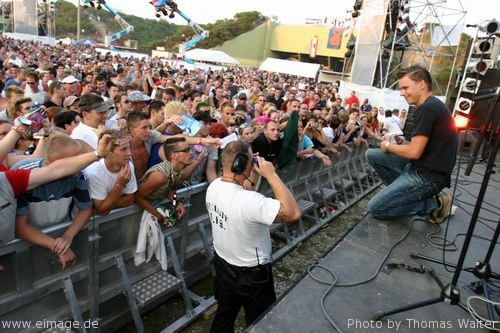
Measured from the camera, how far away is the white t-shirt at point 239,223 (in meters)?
2.39

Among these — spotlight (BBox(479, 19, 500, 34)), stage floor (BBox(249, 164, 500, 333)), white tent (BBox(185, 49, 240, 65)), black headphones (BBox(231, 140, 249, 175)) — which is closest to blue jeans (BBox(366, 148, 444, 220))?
stage floor (BBox(249, 164, 500, 333))

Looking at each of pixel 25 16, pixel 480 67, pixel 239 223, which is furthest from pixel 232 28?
pixel 239 223

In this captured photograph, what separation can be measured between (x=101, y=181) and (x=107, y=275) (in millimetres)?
846

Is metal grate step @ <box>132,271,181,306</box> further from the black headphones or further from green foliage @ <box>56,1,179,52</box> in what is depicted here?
green foliage @ <box>56,1,179,52</box>

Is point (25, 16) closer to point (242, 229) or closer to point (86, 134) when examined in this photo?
point (86, 134)

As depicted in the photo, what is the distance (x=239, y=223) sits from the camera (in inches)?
98.3

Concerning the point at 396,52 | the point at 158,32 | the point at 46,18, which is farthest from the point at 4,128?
the point at 158,32

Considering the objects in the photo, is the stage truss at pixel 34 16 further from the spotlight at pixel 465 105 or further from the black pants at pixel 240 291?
the black pants at pixel 240 291

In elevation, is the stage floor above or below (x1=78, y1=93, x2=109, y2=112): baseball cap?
below

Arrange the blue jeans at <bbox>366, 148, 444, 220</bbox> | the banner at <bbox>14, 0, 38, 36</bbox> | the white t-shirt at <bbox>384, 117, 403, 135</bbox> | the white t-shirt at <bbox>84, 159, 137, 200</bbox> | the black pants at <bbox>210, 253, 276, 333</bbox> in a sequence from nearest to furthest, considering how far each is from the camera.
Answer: the black pants at <bbox>210, 253, 276, 333</bbox> → the white t-shirt at <bbox>84, 159, 137, 200</bbox> → the blue jeans at <bbox>366, 148, 444, 220</bbox> → the white t-shirt at <bbox>384, 117, 403, 135</bbox> → the banner at <bbox>14, 0, 38, 36</bbox>

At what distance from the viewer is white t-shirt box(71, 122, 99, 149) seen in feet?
12.5

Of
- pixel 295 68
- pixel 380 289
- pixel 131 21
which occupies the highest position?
pixel 131 21

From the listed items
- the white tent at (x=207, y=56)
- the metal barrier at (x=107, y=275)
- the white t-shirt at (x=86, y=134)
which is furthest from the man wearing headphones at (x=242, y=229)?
the white tent at (x=207, y=56)

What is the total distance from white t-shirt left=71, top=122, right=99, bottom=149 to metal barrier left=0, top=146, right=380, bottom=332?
1289 mm
